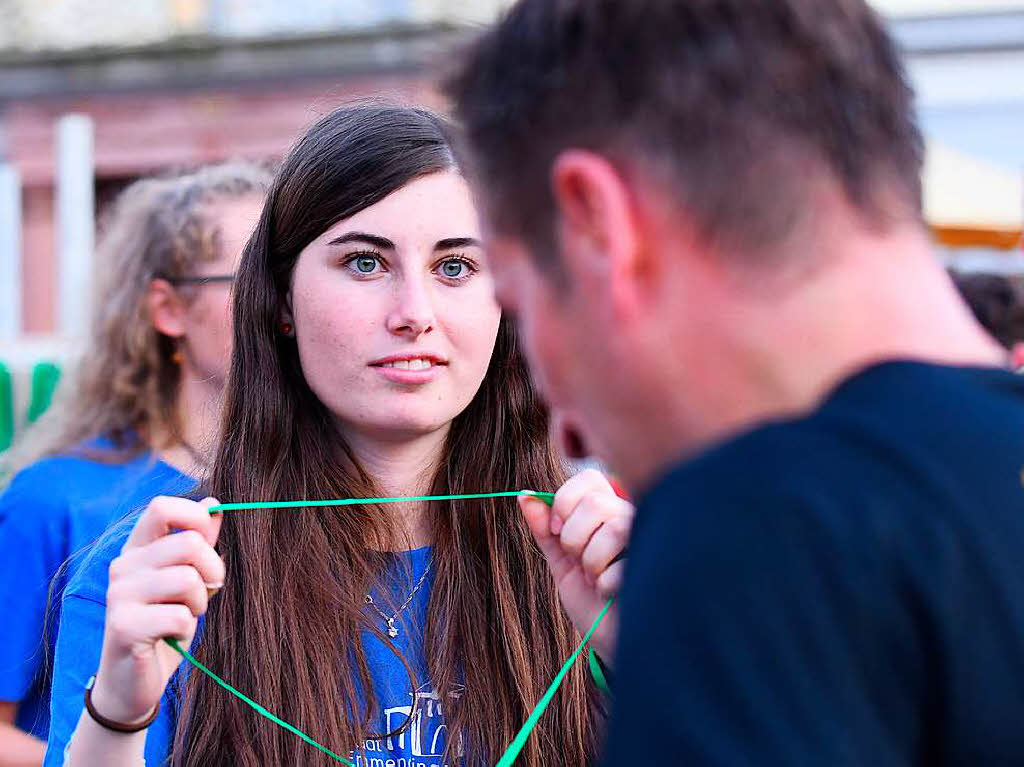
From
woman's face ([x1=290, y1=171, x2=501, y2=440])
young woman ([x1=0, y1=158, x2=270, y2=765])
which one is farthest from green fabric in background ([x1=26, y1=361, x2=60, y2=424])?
woman's face ([x1=290, y1=171, x2=501, y2=440])

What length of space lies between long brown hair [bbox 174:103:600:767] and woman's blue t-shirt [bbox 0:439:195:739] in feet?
3.17

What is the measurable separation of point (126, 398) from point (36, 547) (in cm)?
70

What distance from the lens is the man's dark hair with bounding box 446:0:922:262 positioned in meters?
0.88

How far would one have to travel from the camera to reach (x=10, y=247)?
13.4 metres

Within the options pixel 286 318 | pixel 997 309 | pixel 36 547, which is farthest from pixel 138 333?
pixel 997 309

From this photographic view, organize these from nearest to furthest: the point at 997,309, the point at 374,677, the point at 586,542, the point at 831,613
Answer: the point at 831,613 → the point at 586,542 → the point at 374,677 → the point at 997,309

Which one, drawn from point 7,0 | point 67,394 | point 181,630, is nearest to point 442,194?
point 181,630

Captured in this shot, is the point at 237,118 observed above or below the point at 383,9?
below

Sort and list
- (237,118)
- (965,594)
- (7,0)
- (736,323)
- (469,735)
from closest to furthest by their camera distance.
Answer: (965,594) < (736,323) < (469,735) < (237,118) < (7,0)

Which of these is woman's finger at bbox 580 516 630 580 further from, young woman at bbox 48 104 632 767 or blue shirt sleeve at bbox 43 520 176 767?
blue shirt sleeve at bbox 43 520 176 767

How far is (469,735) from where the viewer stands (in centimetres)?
194

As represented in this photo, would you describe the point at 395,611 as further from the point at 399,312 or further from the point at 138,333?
the point at 138,333

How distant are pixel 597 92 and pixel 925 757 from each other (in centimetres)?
51

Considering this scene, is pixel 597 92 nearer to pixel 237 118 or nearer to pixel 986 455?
pixel 986 455
